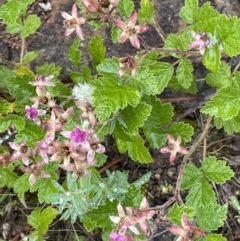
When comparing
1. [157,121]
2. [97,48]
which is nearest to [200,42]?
[157,121]

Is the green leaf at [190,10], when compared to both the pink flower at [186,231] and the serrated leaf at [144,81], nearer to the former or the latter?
the serrated leaf at [144,81]

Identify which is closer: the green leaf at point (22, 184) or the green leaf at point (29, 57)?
the green leaf at point (22, 184)

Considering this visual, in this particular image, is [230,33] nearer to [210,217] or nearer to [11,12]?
[210,217]

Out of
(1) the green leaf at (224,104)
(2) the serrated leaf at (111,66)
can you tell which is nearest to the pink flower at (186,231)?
(1) the green leaf at (224,104)

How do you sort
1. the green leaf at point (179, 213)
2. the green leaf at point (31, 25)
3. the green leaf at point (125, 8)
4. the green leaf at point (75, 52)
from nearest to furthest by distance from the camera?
the green leaf at point (179, 213) → the green leaf at point (125, 8) → the green leaf at point (75, 52) → the green leaf at point (31, 25)

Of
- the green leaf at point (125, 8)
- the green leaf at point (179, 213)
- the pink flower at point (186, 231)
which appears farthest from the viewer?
the green leaf at point (125, 8)

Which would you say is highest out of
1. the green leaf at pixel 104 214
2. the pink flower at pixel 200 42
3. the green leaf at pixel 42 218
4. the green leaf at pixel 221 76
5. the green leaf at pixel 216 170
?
the pink flower at pixel 200 42

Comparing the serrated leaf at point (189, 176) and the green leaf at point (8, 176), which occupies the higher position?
the serrated leaf at point (189, 176)
